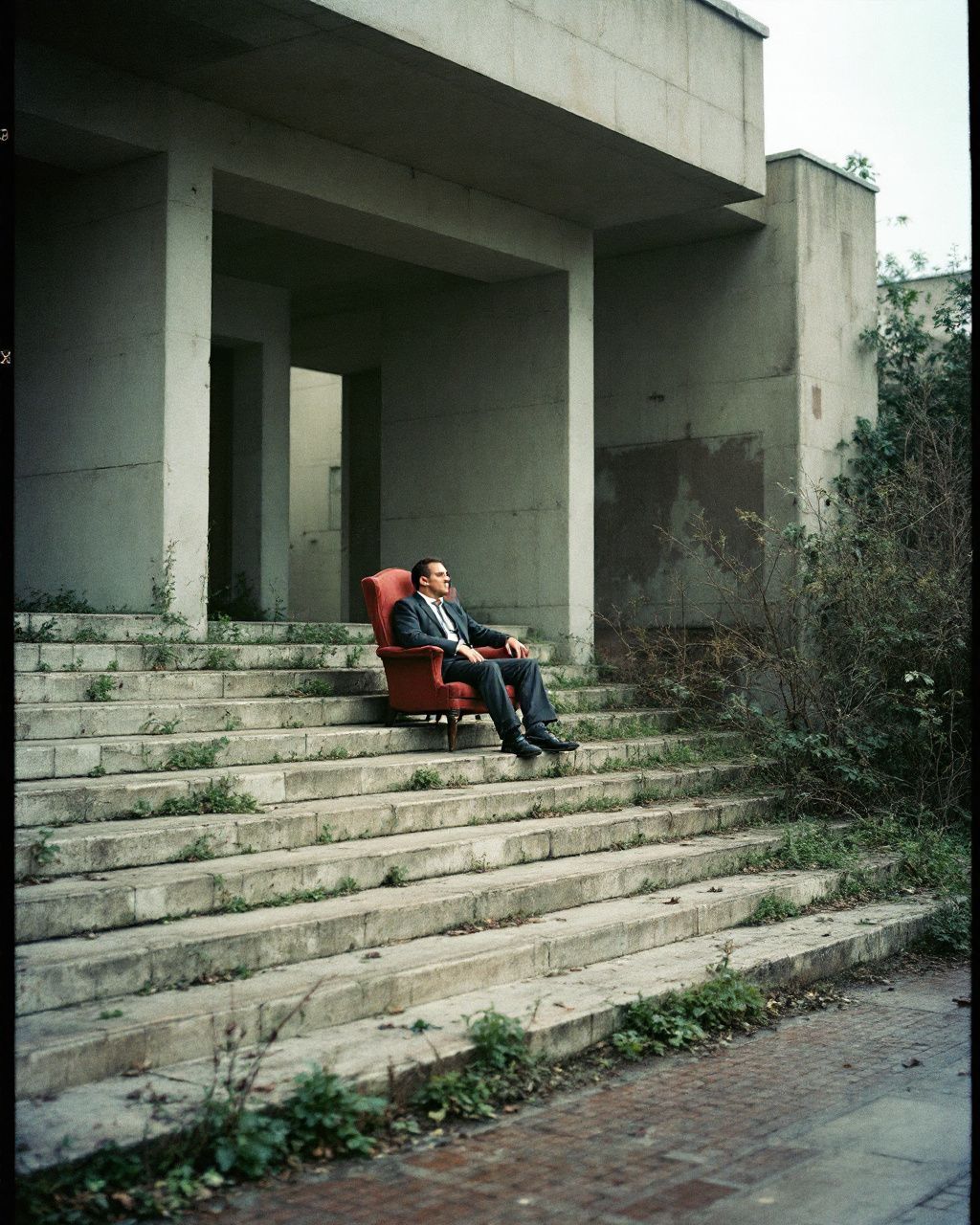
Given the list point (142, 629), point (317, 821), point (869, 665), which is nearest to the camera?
point (317, 821)

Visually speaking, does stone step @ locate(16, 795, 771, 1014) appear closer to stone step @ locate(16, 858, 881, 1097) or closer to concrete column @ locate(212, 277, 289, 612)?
stone step @ locate(16, 858, 881, 1097)

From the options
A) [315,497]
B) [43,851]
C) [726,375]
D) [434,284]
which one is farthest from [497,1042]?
[315,497]

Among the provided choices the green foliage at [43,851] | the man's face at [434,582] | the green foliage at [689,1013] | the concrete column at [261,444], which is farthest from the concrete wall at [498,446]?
the green foliage at [43,851]

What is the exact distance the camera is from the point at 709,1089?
17.4 feet

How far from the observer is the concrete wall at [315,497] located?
2123 cm

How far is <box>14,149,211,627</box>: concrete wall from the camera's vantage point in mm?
10031

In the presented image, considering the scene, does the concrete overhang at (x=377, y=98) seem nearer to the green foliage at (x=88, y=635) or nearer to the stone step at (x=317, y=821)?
the green foliage at (x=88, y=635)

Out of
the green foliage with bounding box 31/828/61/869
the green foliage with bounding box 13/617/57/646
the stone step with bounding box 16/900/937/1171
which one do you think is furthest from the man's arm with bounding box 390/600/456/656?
the green foliage with bounding box 31/828/61/869

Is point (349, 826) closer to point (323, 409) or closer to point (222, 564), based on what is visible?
point (222, 564)

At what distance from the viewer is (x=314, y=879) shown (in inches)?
260

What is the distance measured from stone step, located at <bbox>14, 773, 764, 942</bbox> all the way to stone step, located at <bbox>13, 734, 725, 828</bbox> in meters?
0.52

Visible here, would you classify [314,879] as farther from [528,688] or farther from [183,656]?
[528,688]

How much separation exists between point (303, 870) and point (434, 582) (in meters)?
3.75

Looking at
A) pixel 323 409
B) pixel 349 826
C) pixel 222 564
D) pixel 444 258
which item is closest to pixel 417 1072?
pixel 349 826
